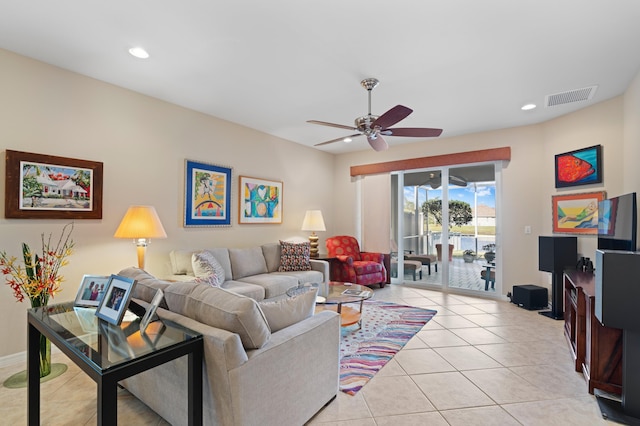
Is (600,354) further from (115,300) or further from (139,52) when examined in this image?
(139,52)

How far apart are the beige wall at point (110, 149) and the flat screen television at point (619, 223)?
427 cm

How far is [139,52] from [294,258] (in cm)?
309

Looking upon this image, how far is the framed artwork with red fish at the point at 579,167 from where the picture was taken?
3754mm

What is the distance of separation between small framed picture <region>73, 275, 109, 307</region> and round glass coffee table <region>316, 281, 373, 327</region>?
1.82 m

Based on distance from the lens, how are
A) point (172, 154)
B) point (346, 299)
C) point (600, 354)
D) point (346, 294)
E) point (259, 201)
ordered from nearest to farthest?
1. point (600, 354)
2. point (346, 299)
3. point (346, 294)
4. point (172, 154)
5. point (259, 201)

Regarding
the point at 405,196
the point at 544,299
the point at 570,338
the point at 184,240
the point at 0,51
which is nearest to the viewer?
the point at 0,51

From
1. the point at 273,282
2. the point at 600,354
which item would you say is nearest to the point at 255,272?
the point at 273,282

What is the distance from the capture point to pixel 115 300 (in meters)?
1.66

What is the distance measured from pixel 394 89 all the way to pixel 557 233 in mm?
3106

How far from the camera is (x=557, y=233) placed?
4.21m

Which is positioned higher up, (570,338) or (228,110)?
(228,110)

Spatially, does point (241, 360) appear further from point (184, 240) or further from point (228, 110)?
point (228, 110)

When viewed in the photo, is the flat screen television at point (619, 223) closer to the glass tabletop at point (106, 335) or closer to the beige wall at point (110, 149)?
the glass tabletop at point (106, 335)

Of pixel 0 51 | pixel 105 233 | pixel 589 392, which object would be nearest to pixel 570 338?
pixel 589 392
